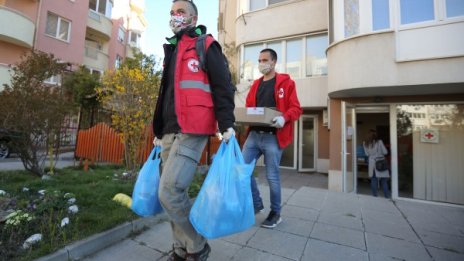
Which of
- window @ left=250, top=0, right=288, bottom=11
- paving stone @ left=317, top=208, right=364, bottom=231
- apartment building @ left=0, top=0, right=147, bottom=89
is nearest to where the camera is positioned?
paving stone @ left=317, top=208, right=364, bottom=231

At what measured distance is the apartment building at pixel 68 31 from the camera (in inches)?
513

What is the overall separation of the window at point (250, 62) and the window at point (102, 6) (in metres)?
15.9

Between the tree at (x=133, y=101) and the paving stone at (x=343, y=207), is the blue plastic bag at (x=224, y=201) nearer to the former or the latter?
the paving stone at (x=343, y=207)

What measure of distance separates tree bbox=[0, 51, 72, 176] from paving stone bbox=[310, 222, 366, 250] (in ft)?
16.2

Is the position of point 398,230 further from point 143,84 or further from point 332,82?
point 143,84

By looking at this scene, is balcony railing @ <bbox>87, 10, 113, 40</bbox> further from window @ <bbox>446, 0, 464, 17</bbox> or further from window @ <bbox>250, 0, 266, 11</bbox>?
window @ <bbox>446, 0, 464, 17</bbox>

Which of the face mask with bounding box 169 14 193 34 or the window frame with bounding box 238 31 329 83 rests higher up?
the window frame with bounding box 238 31 329 83

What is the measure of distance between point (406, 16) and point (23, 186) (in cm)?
779

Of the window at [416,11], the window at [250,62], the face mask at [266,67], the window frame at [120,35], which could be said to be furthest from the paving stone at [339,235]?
the window frame at [120,35]

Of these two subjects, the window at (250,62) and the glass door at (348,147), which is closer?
the glass door at (348,147)

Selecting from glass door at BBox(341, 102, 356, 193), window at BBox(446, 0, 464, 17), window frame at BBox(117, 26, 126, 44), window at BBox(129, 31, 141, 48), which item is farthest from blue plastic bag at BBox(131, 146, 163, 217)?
window at BBox(129, 31, 141, 48)

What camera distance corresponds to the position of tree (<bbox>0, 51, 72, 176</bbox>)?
4.43 m

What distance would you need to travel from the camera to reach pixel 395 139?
19.9 feet

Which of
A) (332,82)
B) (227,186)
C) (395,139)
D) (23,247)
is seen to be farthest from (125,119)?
→ (395,139)
